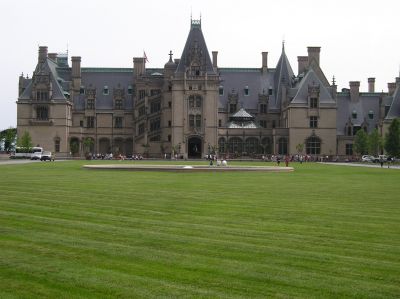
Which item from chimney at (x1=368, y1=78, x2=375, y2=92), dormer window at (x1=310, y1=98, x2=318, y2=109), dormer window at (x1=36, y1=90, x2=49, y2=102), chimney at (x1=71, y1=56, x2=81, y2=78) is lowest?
dormer window at (x1=310, y1=98, x2=318, y2=109)

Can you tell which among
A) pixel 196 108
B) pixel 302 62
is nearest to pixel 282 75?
pixel 302 62

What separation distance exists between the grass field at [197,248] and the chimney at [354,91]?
314ft

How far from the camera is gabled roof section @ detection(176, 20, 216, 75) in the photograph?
4240 inches

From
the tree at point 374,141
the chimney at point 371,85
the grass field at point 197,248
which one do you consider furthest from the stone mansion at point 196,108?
the grass field at point 197,248

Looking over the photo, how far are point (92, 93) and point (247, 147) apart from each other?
30.1 meters

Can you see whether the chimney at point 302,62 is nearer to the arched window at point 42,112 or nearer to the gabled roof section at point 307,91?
the gabled roof section at point 307,91

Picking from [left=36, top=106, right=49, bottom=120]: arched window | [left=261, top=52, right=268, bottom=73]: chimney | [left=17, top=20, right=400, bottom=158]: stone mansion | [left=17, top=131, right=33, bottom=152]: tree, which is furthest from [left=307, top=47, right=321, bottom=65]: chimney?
[left=17, top=131, right=33, bottom=152]: tree

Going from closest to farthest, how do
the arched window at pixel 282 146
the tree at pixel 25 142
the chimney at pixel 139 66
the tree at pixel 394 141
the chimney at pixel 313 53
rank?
the tree at pixel 394 141 → the tree at pixel 25 142 → the arched window at pixel 282 146 → the chimney at pixel 313 53 → the chimney at pixel 139 66

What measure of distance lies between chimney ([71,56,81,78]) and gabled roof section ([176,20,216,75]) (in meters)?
20.9

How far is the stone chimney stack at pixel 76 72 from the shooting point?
118 metres

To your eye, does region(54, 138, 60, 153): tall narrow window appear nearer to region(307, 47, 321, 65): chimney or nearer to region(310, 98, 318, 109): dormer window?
region(310, 98, 318, 109): dormer window

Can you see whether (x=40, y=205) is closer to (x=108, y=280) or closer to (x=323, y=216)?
(x=323, y=216)

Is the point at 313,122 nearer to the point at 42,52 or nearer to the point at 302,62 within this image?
the point at 302,62

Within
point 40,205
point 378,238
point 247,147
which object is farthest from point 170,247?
point 247,147
